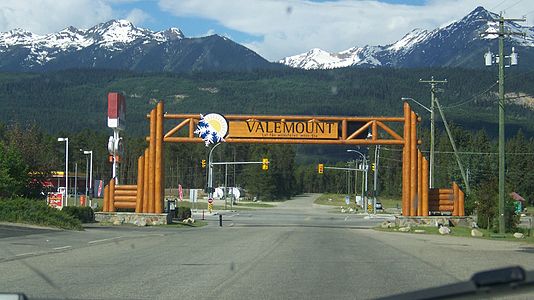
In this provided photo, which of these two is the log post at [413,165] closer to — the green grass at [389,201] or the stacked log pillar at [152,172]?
the stacked log pillar at [152,172]

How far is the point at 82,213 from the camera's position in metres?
44.0

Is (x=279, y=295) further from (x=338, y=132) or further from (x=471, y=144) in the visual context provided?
(x=471, y=144)

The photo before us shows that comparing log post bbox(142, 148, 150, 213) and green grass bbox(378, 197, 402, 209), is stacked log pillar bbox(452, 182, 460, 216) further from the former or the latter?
green grass bbox(378, 197, 402, 209)

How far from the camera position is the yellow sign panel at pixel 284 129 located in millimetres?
45156

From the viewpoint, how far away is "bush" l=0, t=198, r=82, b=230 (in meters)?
33.7

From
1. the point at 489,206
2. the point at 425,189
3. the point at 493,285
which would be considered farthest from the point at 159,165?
the point at 493,285

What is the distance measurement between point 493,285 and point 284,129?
41.4 meters

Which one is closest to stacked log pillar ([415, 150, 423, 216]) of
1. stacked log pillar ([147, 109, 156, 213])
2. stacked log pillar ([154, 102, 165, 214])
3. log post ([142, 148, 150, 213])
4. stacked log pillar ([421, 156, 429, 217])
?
stacked log pillar ([421, 156, 429, 217])

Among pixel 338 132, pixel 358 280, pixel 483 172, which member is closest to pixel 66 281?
pixel 358 280

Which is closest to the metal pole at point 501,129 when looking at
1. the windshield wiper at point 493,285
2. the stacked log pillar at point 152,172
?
the stacked log pillar at point 152,172

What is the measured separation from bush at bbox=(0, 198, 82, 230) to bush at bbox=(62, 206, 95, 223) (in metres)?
7.02

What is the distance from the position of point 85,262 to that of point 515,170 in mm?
112708

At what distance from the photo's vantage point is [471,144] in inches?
5059

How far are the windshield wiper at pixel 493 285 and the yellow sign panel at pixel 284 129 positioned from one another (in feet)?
134
